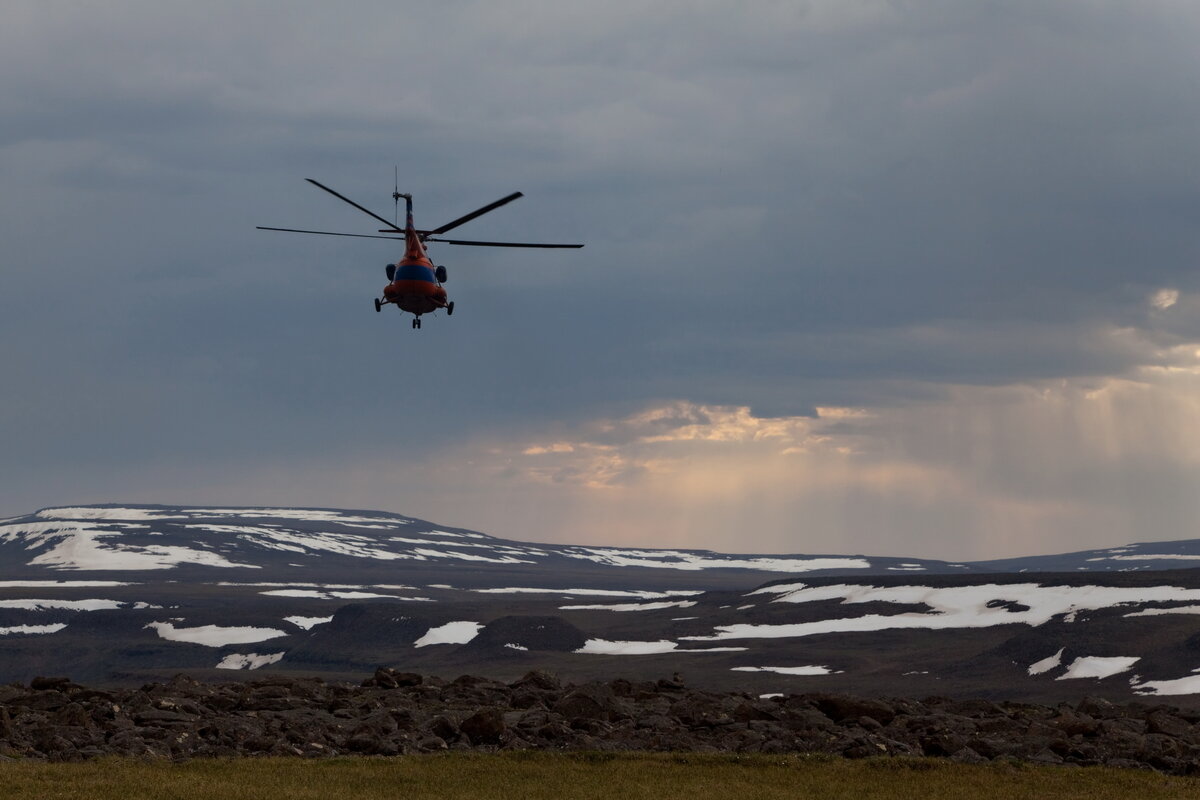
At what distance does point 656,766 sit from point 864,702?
1013 centimetres

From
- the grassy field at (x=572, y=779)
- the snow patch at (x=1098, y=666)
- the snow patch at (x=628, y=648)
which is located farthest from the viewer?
the snow patch at (x=628, y=648)

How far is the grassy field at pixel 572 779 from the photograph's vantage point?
31.1m

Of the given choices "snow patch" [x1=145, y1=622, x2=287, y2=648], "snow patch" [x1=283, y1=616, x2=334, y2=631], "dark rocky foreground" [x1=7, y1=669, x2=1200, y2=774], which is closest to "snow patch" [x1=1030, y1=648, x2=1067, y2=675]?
"dark rocky foreground" [x1=7, y1=669, x2=1200, y2=774]

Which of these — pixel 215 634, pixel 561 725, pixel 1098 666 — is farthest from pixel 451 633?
pixel 561 725

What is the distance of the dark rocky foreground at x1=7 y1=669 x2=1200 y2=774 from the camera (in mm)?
36781

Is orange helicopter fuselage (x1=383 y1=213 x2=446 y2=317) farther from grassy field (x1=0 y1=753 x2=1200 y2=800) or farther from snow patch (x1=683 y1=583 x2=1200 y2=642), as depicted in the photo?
snow patch (x1=683 y1=583 x2=1200 y2=642)

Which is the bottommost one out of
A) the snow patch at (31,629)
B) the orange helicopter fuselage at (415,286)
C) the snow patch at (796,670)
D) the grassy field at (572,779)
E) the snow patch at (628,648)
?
the snow patch at (628,648)

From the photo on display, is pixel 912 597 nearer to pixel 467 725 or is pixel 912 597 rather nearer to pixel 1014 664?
pixel 1014 664

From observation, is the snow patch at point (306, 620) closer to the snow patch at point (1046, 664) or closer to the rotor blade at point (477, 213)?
the snow patch at point (1046, 664)

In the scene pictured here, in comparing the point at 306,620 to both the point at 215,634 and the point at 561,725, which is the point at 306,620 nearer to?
the point at 215,634

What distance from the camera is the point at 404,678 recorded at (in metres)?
51.2

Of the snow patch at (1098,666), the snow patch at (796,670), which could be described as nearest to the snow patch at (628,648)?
the snow patch at (796,670)

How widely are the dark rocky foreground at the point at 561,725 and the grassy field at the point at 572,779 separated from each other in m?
1.47

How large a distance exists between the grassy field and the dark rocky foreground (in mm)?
1472
